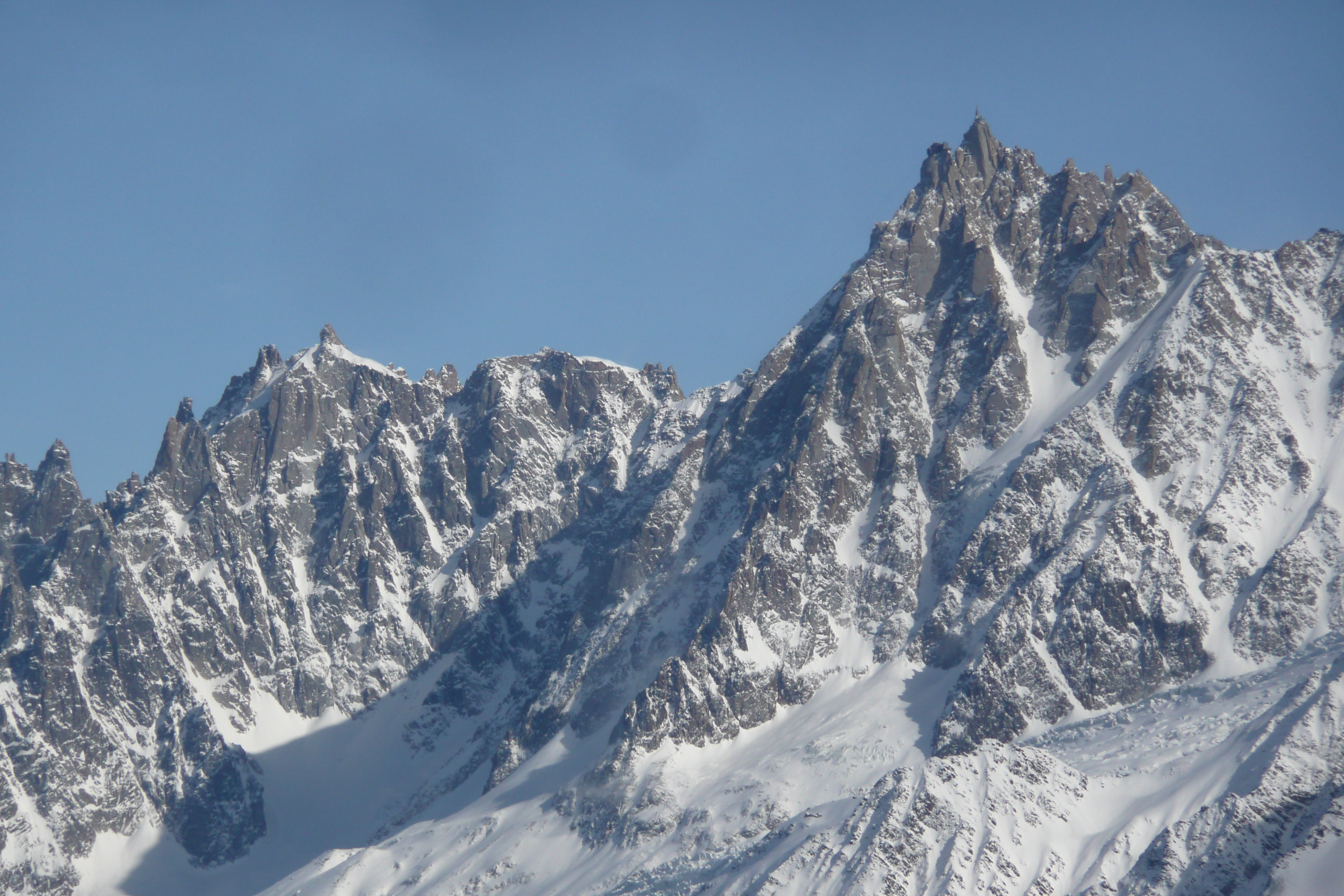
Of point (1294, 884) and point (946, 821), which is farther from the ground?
point (946, 821)

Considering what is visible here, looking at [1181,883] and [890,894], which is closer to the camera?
[1181,883]

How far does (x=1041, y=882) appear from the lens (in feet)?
625

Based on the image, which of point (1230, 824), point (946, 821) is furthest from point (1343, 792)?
point (946, 821)

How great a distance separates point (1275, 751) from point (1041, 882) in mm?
30899

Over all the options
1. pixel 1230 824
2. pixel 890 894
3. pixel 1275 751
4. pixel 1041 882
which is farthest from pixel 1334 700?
pixel 890 894

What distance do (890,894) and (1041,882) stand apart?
17.3 metres

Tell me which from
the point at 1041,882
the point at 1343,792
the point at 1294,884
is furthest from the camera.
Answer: the point at 1041,882

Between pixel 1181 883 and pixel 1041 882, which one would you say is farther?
pixel 1041 882

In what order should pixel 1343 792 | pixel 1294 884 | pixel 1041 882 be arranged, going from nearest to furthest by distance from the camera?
1. pixel 1294 884
2. pixel 1343 792
3. pixel 1041 882

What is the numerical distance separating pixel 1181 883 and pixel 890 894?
110 ft

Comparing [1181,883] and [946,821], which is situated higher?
[946,821]

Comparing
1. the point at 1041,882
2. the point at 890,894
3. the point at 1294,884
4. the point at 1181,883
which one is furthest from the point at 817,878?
the point at 1294,884

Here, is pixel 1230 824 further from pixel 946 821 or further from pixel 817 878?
pixel 817 878

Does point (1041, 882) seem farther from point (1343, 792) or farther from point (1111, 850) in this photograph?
point (1343, 792)
